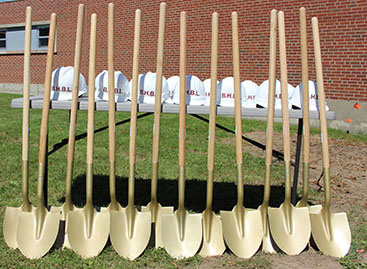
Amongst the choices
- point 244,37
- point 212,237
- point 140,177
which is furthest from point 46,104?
point 244,37

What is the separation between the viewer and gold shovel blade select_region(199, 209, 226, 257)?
2.68 meters

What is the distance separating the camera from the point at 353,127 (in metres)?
8.43

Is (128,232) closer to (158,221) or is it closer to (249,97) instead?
(158,221)

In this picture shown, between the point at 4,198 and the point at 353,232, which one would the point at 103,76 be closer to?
the point at 4,198

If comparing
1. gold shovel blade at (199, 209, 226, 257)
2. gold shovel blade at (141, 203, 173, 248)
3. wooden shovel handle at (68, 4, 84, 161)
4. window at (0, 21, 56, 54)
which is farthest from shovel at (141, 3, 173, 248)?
window at (0, 21, 56, 54)

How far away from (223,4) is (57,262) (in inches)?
345

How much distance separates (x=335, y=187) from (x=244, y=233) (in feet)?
7.77

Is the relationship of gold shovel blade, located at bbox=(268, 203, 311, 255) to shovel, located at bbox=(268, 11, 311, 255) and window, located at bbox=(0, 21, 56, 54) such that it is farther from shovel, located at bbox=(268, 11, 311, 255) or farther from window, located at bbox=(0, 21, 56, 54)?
window, located at bbox=(0, 21, 56, 54)

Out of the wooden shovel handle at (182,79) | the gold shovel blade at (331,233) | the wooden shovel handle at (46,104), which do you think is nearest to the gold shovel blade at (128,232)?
the wooden shovel handle at (182,79)

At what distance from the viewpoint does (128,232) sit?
106 inches

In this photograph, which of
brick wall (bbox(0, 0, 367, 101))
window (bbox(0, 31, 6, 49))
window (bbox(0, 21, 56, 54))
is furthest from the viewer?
window (bbox(0, 31, 6, 49))

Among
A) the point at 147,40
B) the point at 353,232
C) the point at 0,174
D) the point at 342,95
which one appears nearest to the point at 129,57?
the point at 147,40

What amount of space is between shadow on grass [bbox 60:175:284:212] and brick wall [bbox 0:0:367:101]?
5122mm

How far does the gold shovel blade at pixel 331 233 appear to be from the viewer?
2.66 metres
